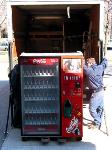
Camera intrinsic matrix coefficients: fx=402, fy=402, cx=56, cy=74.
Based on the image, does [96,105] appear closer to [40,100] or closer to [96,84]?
[96,84]

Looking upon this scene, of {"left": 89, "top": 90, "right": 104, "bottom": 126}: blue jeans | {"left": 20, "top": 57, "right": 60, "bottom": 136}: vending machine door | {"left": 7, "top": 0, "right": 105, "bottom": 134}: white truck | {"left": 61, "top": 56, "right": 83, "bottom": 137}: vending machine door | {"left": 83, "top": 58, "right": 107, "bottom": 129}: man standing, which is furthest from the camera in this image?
{"left": 7, "top": 0, "right": 105, "bottom": 134}: white truck

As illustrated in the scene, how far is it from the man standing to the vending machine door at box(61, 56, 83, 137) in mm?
697

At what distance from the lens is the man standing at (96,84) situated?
820cm

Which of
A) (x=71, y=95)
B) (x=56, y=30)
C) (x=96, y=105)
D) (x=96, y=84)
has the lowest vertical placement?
(x=96, y=105)

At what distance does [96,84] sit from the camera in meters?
8.27

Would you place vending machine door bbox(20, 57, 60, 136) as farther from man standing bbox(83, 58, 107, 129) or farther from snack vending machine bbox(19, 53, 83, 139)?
man standing bbox(83, 58, 107, 129)

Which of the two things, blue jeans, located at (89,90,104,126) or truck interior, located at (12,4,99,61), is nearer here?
blue jeans, located at (89,90,104,126)

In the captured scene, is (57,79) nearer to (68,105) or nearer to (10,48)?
(68,105)

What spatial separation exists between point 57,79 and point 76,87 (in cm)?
39

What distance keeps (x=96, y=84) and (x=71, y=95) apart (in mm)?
874

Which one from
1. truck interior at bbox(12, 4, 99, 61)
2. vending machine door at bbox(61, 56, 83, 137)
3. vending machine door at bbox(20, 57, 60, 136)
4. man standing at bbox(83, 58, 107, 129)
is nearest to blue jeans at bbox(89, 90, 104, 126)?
man standing at bbox(83, 58, 107, 129)

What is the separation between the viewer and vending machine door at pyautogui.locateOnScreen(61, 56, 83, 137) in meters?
7.46

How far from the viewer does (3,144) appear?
7.69 meters

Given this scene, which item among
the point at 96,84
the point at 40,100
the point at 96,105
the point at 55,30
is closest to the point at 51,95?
the point at 40,100
